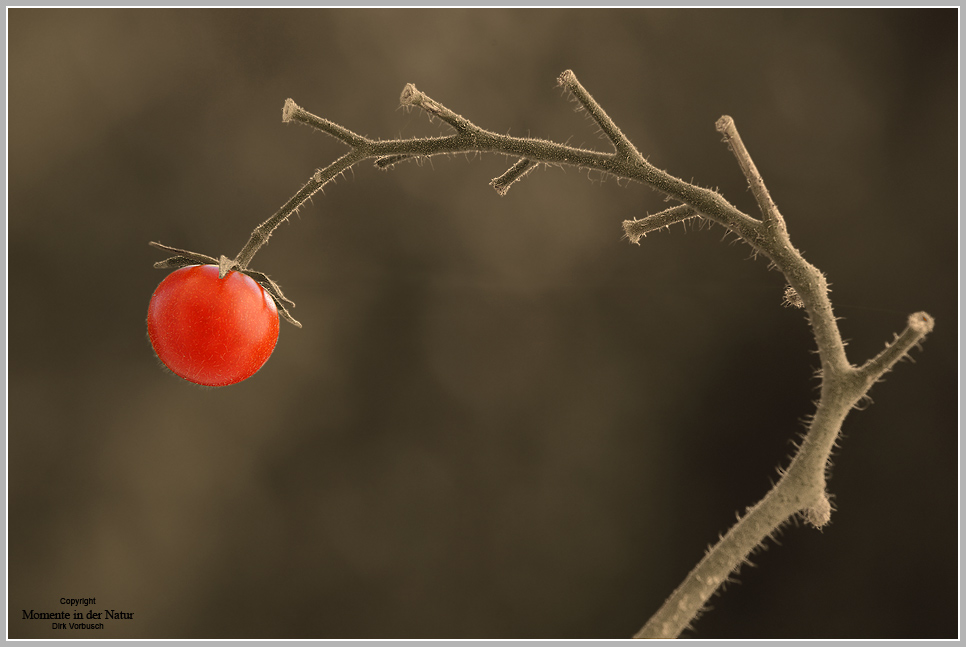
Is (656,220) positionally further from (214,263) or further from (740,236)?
(214,263)

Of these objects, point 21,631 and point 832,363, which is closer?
point 832,363

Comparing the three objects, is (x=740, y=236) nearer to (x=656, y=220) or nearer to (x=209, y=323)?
(x=656, y=220)

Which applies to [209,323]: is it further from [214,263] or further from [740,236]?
[740,236]

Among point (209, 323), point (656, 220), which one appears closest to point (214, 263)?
point (209, 323)

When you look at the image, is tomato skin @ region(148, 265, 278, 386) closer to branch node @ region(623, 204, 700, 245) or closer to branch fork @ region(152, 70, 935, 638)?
branch fork @ region(152, 70, 935, 638)

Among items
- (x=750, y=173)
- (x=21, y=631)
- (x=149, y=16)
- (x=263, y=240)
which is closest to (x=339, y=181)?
(x=149, y=16)

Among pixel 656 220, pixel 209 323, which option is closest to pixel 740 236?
pixel 656 220

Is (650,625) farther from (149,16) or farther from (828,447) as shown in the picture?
(149,16)

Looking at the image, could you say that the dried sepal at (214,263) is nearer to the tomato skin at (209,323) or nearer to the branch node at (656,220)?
the tomato skin at (209,323)
